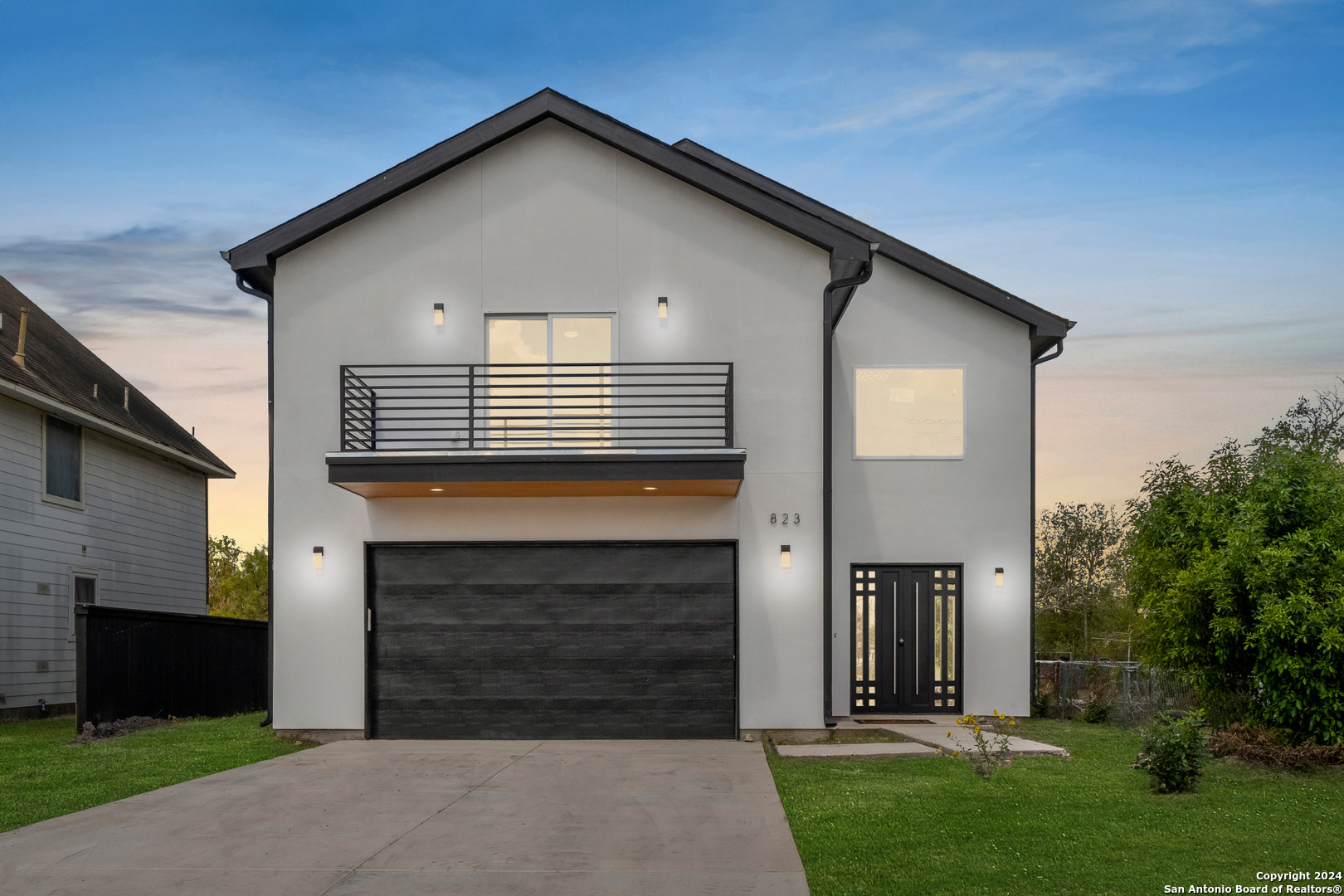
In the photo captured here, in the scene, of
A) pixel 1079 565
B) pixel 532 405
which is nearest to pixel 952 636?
pixel 532 405

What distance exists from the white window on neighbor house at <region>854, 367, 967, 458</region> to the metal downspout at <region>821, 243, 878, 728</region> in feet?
7.16

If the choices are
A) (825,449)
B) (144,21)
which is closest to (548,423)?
(825,449)

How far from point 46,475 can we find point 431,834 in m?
12.9

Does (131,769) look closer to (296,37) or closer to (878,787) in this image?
(878,787)

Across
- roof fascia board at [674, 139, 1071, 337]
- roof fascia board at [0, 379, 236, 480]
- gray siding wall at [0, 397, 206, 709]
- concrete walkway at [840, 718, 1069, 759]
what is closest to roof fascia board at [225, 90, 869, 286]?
roof fascia board at [674, 139, 1071, 337]

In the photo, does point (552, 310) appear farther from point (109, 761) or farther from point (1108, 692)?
point (1108, 692)

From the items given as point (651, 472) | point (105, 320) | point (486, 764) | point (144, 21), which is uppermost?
point (144, 21)

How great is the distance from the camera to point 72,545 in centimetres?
1688

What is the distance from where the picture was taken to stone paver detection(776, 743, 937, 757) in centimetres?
1007

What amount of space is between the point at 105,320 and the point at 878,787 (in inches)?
859

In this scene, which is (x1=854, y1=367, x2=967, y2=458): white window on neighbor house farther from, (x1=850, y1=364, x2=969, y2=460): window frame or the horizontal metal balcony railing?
the horizontal metal balcony railing

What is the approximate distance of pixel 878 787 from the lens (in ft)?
26.9

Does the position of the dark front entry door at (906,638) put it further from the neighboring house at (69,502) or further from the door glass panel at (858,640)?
the neighboring house at (69,502)

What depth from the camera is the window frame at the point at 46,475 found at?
16.0 m
